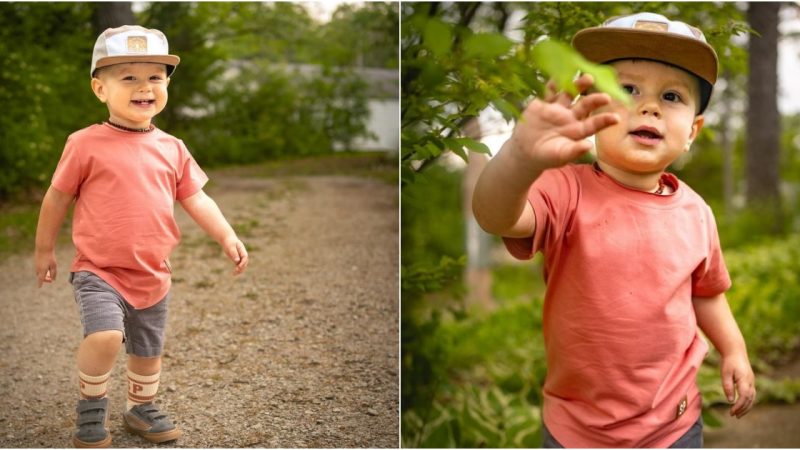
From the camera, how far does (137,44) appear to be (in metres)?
1.96

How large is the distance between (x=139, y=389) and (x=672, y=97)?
1.56m

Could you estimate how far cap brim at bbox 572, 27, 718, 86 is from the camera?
71.1 inches

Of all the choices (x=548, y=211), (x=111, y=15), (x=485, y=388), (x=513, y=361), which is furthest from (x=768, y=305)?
(x=111, y=15)

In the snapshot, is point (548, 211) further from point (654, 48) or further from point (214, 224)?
point (214, 224)

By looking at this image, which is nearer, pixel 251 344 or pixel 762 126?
pixel 251 344

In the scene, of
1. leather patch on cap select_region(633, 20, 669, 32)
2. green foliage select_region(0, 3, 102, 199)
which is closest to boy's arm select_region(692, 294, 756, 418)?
leather patch on cap select_region(633, 20, 669, 32)

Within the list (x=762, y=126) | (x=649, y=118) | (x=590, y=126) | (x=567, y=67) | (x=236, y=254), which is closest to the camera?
(x=567, y=67)

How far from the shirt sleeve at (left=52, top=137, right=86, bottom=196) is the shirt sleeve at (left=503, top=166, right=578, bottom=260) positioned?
1.07 metres

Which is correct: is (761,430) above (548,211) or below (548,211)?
below

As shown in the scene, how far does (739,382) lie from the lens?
2.04 meters

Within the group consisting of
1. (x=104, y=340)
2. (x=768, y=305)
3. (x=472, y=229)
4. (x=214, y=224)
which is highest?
→ (x=214, y=224)

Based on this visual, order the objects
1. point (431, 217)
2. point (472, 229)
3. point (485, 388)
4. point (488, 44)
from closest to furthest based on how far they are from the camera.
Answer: point (488, 44) → point (485, 388) → point (431, 217) → point (472, 229)

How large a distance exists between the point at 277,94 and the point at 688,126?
60.6 inches

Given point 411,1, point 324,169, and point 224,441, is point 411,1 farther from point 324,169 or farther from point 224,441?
point 224,441
